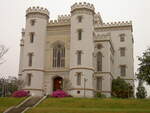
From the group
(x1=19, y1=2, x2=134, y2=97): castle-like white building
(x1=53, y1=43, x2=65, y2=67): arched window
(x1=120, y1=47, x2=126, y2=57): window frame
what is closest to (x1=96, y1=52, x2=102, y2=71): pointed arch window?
(x1=19, y1=2, x2=134, y2=97): castle-like white building

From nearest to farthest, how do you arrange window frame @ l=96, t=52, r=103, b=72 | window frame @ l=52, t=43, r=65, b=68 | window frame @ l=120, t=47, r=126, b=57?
window frame @ l=52, t=43, r=65, b=68
window frame @ l=96, t=52, r=103, b=72
window frame @ l=120, t=47, r=126, b=57

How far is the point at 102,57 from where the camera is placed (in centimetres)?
5669

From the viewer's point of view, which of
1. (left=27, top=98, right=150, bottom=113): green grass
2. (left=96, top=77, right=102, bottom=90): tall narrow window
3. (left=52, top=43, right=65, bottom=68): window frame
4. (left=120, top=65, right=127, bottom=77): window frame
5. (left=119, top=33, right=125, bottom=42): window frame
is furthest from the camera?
(left=119, top=33, right=125, bottom=42): window frame

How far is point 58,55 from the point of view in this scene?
53562mm

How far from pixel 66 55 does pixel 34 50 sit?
5635 mm

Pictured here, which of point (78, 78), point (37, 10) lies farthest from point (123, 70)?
point (37, 10)

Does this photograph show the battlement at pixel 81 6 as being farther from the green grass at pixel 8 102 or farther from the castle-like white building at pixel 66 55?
the green grass at pixel 8 102

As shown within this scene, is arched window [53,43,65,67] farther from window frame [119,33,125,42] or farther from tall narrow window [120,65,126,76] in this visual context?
window frame [119,33,125,42]

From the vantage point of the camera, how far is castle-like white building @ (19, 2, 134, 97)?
50.2 metres

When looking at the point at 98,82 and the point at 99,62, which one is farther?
the point at 99,62

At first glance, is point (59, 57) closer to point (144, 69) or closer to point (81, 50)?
point (81, 50)

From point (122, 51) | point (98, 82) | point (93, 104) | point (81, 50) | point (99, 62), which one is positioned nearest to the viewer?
point (93, 104)

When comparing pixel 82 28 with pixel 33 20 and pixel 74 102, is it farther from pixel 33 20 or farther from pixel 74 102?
pixel 74 102

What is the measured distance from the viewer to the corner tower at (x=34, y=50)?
51.4 m
